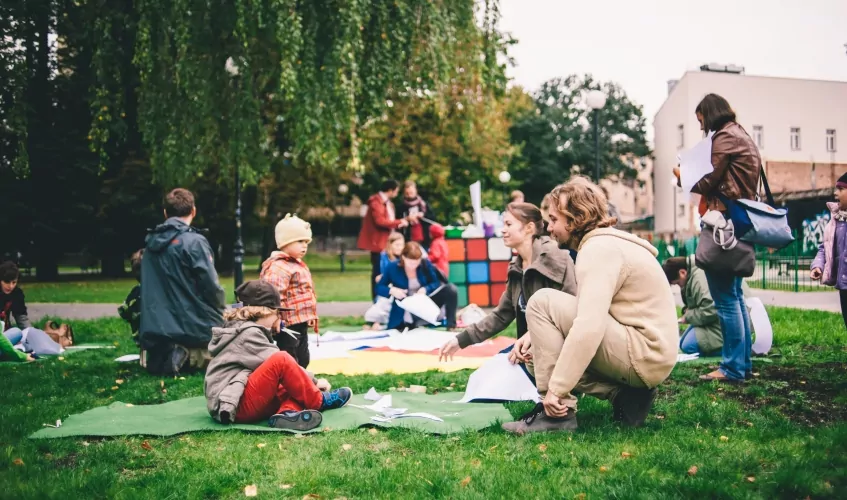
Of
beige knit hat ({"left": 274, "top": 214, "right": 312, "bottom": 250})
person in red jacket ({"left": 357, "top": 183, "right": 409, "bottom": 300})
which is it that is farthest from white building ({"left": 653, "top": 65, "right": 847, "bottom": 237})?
person in red jacket ({"left": 357, "top": 183, "right": 409, "bottom": 300})

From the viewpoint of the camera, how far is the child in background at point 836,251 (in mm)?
5504

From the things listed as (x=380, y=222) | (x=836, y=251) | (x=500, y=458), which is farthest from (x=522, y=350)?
(x=380, y=222)

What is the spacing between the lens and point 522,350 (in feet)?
14.6

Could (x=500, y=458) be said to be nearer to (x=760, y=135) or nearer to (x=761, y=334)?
(x=761, y=334)

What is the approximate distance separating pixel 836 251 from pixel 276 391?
4.27 metres

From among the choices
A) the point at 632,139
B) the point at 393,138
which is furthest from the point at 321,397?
the point at 632,139

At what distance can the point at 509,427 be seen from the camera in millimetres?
4141

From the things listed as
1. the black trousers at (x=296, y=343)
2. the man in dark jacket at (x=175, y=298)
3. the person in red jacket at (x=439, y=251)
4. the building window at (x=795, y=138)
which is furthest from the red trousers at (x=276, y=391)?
the person in red jacket at (x=439, y=251)

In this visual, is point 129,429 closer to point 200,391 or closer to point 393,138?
point 200,391

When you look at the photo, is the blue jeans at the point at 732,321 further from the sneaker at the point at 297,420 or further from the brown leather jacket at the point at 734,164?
the sneaker at the point at 297,420

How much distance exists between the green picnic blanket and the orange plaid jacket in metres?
1.06

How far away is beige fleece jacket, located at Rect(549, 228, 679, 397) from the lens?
362cm

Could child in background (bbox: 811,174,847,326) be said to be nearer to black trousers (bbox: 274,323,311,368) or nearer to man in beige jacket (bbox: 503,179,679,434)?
man in beige jacket (bbox: 503,179,679,434)

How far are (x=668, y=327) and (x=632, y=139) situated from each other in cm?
5120
